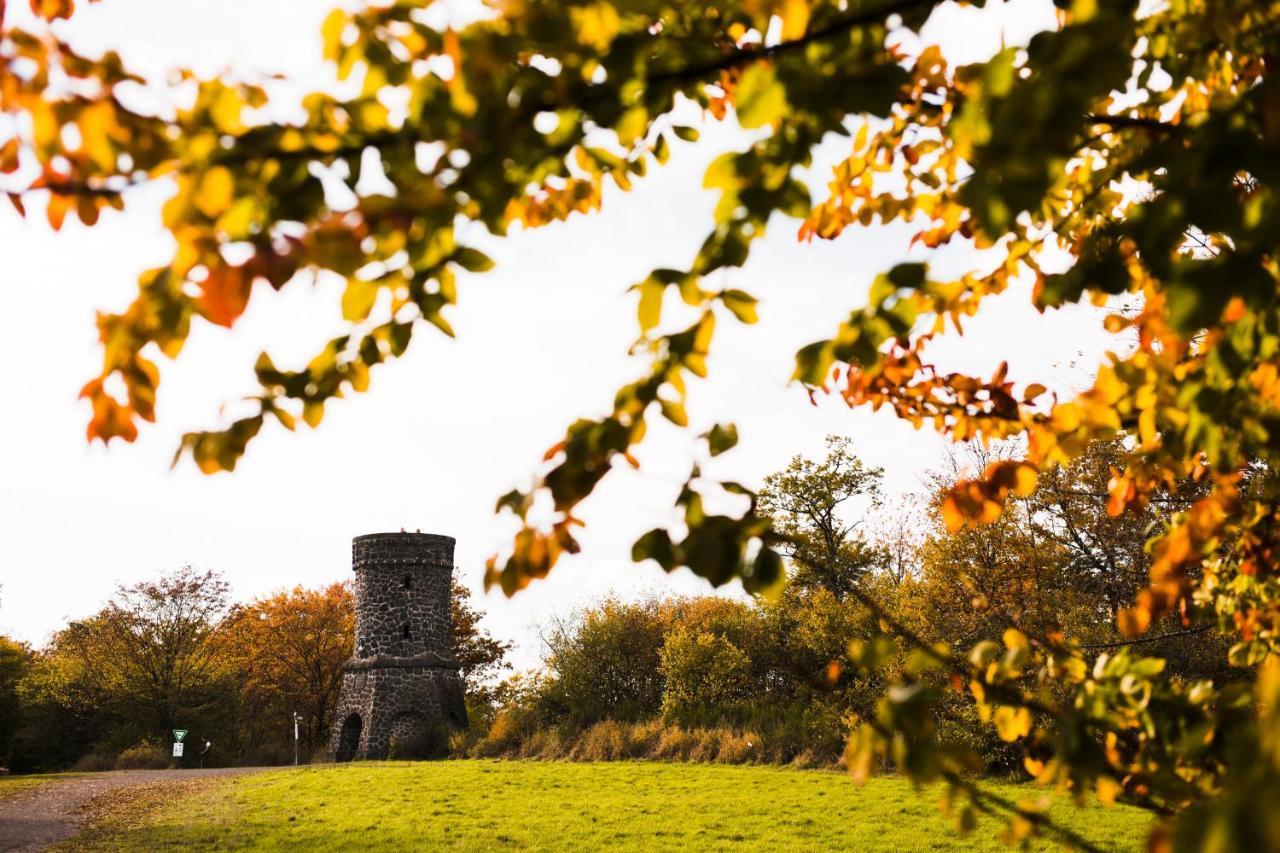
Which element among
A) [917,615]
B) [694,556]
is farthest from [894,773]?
[694,556]

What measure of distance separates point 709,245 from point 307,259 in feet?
2.24

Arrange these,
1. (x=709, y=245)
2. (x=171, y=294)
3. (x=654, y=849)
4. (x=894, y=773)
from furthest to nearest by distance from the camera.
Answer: (x=894, y=773)
(x=654, y=849)
(x=709, y=245)
(x=171, y=294)

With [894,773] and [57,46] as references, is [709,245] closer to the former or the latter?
[57,46]

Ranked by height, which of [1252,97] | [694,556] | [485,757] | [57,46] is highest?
[57,46]

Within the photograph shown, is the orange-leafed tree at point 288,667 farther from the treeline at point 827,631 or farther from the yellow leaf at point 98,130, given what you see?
the yellow leaf at point 98,130

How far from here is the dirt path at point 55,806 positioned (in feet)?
41.1

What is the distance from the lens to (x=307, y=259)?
1267mm

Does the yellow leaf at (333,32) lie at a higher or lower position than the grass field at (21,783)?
higher

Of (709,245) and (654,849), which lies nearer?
(709,245)

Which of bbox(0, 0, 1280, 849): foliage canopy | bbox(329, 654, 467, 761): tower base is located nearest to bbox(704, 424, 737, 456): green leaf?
bbox(0, 0, 1280, 849): foliage canopy

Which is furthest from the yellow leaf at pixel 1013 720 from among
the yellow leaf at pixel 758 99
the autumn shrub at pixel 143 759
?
the autumn shrub at pixel 143 759

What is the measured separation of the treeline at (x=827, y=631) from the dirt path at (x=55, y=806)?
8.12 meters

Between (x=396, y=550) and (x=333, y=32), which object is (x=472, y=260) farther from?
(x=396, y=550)

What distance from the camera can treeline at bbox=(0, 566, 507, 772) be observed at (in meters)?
32.5
